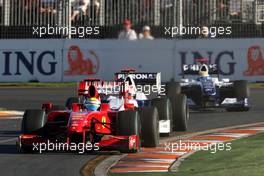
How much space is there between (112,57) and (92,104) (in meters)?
14.8

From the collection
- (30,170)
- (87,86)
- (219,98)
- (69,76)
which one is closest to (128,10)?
(69,76)

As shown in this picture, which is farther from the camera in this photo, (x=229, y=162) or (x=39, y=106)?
(x=39, y=106)

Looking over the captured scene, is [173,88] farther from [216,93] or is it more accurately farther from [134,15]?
[134,15]

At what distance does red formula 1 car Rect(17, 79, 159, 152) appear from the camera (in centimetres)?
1454

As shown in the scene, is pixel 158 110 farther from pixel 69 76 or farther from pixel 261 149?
pixel 69 76

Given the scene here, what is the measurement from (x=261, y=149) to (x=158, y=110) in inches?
121

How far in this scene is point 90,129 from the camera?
48.6 feet

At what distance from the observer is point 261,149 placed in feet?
47.1

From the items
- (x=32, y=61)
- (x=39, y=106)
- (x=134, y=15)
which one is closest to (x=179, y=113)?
(x=39, y=106)

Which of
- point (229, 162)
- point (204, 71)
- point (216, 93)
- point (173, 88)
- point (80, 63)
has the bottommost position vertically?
point (229, 162)

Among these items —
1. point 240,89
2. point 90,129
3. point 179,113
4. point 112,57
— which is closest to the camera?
point 90,129

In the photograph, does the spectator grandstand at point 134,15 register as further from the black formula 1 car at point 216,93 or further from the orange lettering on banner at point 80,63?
the black formula 1 car at point 216,93

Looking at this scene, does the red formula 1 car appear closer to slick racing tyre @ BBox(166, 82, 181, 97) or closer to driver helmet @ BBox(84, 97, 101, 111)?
driver helmet @ BBox(84, 97, 101, 111)

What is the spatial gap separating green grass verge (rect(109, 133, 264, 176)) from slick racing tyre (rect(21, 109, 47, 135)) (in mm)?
2650
